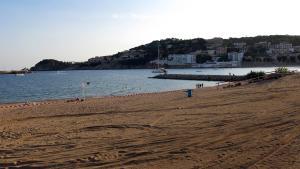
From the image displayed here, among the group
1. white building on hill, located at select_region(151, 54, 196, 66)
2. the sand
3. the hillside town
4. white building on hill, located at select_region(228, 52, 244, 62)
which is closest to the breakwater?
the sand

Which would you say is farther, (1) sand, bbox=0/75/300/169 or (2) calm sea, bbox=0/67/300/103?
(2) calm sea, bbox=0/67/300/103

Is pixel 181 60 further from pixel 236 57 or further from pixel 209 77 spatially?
pixel 209 77

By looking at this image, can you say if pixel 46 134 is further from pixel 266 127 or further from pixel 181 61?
pixel 181 61

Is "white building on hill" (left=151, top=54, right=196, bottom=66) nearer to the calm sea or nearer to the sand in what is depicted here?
the calm sea

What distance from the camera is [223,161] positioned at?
9156 mm

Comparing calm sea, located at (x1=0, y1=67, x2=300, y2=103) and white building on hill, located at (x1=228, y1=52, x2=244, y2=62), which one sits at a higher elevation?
white building on hill, located at (x1=228, y1=52, x2=244, y2=62)

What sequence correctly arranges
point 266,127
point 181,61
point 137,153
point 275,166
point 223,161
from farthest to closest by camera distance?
1. point 181,61
2. point 266,127
3. point 137,153
4. point 223,161
5. point 275,166

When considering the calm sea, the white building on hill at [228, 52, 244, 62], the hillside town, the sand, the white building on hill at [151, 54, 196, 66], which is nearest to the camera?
the sand

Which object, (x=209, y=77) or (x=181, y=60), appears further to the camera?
(x=181, y=60)

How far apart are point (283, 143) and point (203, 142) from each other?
188cm

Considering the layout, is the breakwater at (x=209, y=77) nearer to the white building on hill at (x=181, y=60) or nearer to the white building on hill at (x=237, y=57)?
the white building on hill at (x=237, y=57)

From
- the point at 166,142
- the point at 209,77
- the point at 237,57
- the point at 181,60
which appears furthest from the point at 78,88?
the point at 181,60

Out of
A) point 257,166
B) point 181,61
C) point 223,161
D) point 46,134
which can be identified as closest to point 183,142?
point 223,161

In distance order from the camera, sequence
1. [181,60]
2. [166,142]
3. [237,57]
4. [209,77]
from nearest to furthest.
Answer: [166,142]
[209,77]
[237,57]
[181,60]
